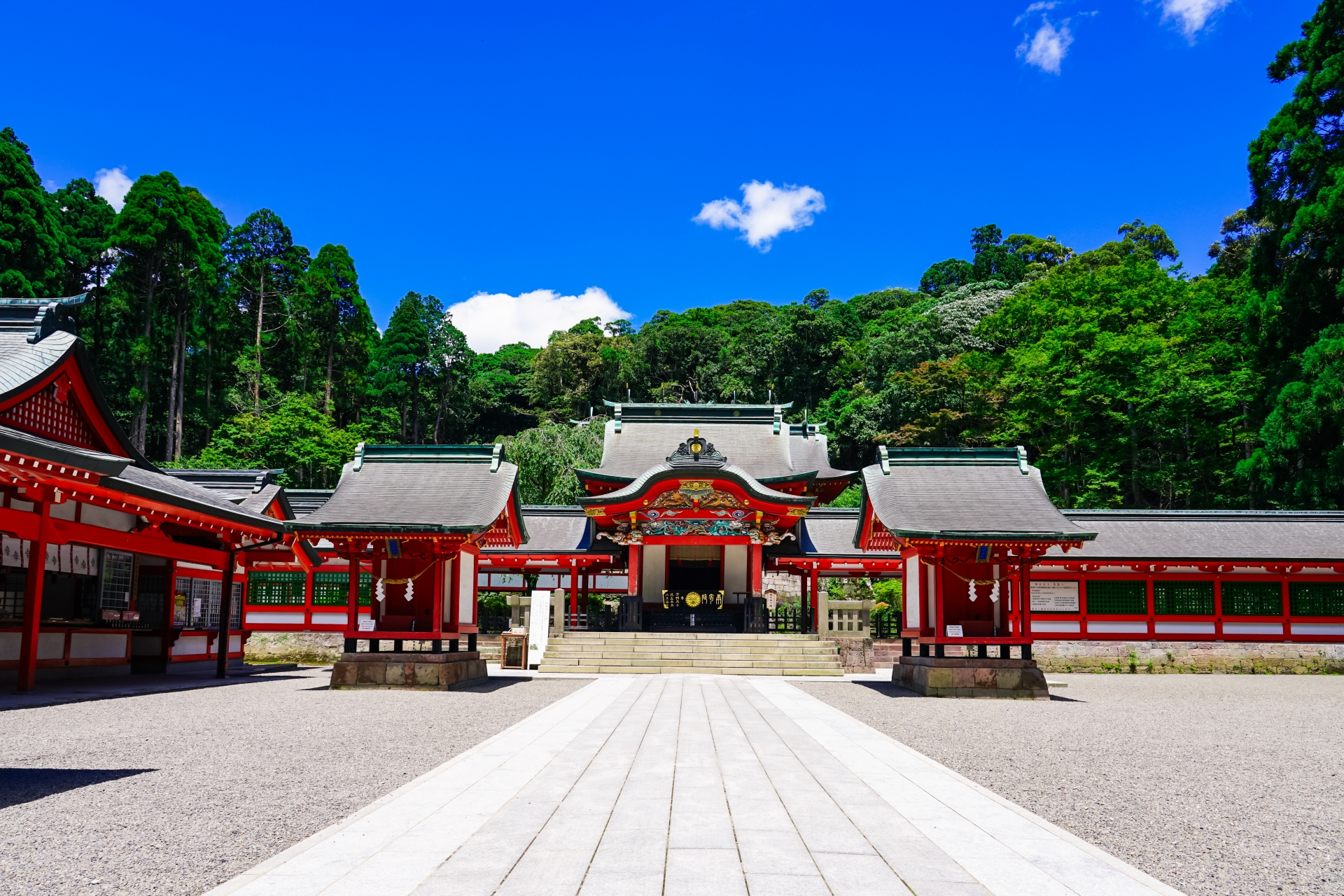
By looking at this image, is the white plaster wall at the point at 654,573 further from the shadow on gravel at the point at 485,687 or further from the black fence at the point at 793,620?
the shadow on gravel at the point at 485,687

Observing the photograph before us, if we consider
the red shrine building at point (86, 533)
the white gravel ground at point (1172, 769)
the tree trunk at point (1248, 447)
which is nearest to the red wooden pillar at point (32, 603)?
the red shrine building at point (86, 533)

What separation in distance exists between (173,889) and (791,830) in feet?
9.90

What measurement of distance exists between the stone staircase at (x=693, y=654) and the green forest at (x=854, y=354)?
15.8 m

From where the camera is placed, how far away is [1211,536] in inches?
934

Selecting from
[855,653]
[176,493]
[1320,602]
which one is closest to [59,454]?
[176,493]

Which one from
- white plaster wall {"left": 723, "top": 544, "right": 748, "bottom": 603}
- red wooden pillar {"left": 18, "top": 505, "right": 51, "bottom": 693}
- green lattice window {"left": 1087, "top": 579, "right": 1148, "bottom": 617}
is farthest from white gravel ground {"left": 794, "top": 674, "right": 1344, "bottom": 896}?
white plaster wall {"left": 723, "top": 544, "right": 748, "bottom": 603}

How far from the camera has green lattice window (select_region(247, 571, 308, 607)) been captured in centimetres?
2378

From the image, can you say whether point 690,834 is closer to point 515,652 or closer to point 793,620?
point 515,652

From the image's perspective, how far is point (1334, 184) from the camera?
26359 mm

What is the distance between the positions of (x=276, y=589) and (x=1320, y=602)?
2743 centimetres

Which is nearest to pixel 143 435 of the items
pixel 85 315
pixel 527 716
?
pixel 85 315

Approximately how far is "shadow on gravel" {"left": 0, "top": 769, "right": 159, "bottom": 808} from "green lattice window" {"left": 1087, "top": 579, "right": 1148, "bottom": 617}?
22.0m

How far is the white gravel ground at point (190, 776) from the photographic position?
437cm

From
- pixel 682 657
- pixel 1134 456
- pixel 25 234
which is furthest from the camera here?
pixel 25 234
